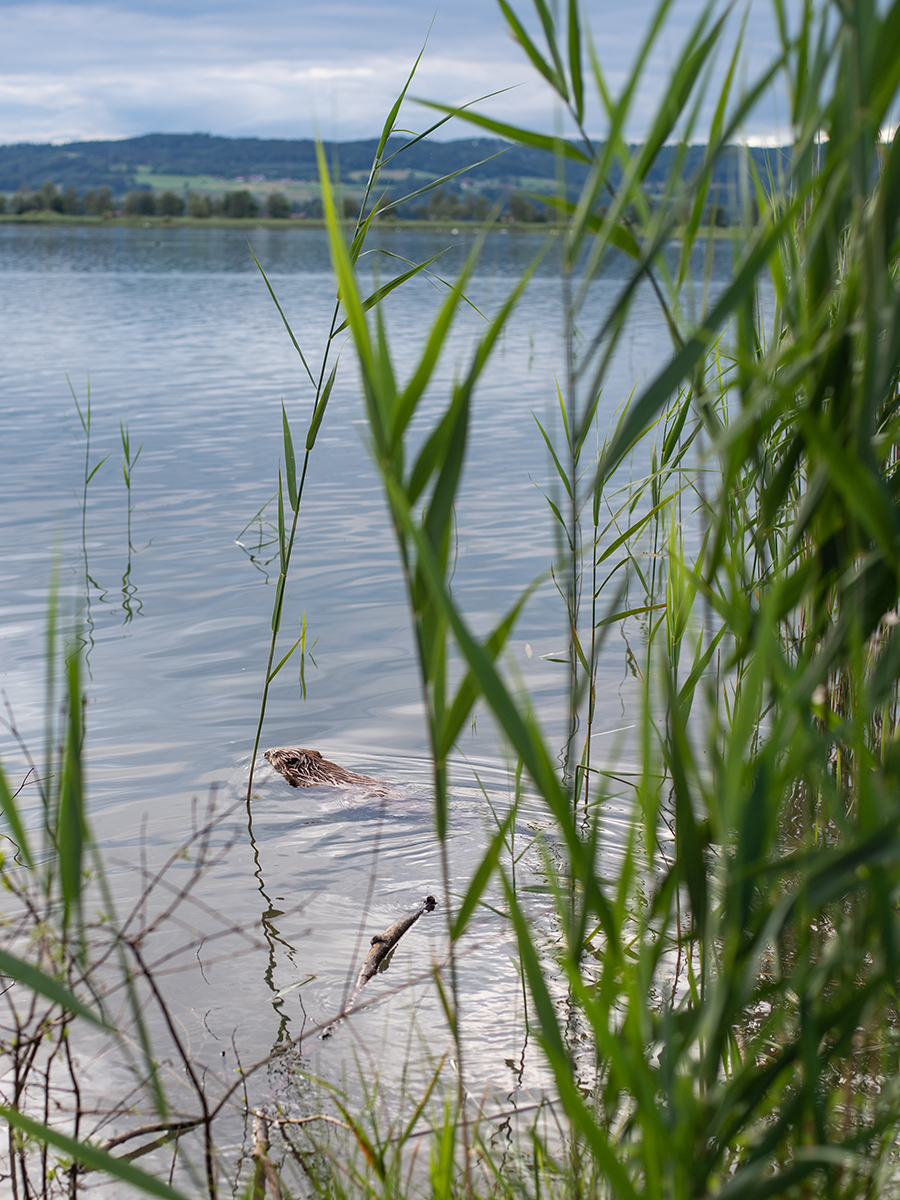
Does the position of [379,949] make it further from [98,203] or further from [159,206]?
[159,206]

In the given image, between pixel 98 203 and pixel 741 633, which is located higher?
pixel 98 203

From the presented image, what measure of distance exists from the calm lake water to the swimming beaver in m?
0.07

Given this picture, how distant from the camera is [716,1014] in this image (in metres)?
1.07

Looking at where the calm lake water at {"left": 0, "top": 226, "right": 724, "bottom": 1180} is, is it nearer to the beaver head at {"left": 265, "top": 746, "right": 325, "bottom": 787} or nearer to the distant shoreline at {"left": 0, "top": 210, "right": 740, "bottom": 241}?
the beaver head at {"left": 265, "top": 746, "right": 325, "bottom": 787}

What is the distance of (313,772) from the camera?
181 inches

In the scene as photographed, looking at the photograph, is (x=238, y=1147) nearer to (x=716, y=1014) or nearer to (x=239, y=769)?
(x=716, y=1014)

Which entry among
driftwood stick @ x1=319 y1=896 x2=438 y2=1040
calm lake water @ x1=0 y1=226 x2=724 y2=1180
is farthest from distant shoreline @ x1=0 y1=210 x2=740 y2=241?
driftwood stick @ x1=319 y1=896 x2=438 y2=1040

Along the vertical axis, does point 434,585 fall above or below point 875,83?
below

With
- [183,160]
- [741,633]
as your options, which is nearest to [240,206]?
[183,160]

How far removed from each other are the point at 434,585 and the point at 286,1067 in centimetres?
209

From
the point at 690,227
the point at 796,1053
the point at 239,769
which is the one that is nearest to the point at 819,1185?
the point at 796,1053

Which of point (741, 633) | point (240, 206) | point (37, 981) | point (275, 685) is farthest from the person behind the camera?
point (240, 206)

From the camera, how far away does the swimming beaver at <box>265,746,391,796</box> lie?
14.8 feet

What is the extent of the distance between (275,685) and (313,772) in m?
1.24
